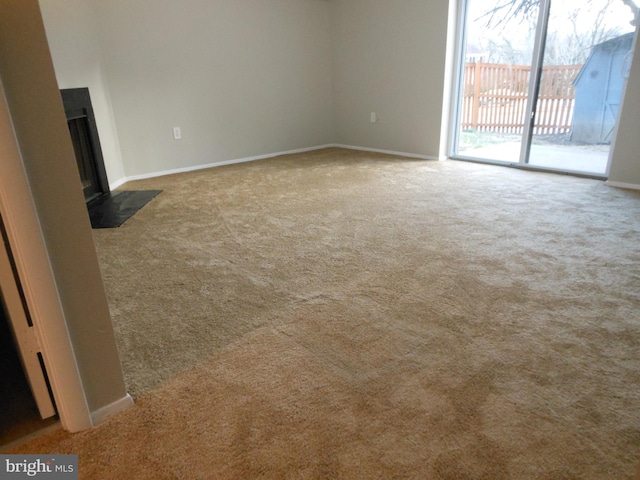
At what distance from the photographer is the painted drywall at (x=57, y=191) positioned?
1044 mm

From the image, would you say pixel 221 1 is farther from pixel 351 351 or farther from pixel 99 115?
pixel 351 351

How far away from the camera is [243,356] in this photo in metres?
1.69

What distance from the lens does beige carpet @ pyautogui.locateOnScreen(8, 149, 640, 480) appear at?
4.09 feet

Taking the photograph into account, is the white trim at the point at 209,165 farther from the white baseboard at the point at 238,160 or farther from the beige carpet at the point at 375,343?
the beige carpet at the point at 375,343

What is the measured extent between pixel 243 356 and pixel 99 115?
11.2 feet

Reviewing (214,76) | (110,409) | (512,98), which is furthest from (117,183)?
(512,98)

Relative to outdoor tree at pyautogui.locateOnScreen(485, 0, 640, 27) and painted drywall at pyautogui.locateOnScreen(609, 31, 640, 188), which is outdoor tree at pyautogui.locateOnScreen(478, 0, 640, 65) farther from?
painted drywall at pyautogui.locateOnScreen(609, 31, 640, 188)

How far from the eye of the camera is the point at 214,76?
493 centimetres

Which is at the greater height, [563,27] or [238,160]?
[563,27]

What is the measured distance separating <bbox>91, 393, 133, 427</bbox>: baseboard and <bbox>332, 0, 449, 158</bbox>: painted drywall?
4.60m

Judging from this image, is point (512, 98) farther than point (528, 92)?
Yes

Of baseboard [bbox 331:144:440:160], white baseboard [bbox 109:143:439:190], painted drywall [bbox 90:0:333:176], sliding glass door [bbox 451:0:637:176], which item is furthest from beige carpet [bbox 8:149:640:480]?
baseboard [bbox 331:144:440:160]

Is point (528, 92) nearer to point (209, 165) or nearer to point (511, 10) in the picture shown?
point (511, 10)

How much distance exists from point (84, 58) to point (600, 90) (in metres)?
4.79
